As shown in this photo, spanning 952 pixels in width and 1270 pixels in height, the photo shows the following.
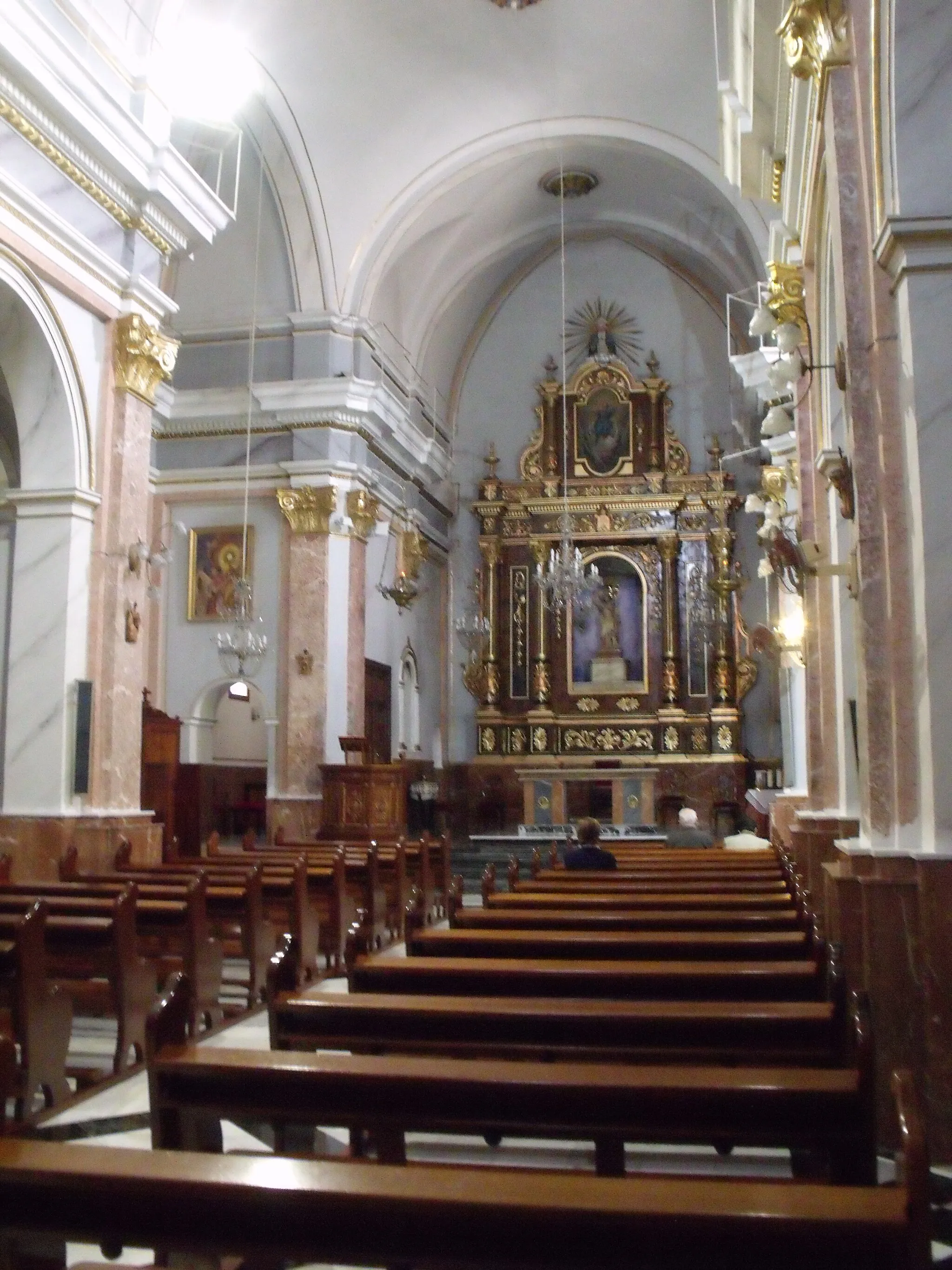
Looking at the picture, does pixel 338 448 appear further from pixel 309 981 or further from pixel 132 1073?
pixel 132 1073

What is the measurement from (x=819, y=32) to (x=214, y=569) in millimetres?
10220

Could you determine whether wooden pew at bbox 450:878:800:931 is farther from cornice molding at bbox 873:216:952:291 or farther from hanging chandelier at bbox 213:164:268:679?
hanging chandelier at bbox 213:164:268:679

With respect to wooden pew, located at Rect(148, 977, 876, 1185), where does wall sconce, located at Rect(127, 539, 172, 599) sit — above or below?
above

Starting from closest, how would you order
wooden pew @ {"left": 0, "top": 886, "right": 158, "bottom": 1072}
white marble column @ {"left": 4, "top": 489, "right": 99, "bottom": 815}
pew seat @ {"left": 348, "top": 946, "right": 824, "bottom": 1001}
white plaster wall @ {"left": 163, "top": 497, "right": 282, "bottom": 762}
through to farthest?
pew seat @ {"left": 348, "top": 946, "right": 824, "bottom": 1001} → wooden pew @ {"left": 0, "top": 886, "right": 158, "bottom": 1072} → white marble column @ {"left": 4, "top": 489, "right": 99, "bottom": 815} → white plaster wall @ {"left": 163, "top": 497, "right": 282, "bottom": 762}

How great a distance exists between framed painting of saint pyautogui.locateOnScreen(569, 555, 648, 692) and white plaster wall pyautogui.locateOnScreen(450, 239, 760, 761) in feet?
5.52

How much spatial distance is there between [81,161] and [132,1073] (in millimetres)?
6222

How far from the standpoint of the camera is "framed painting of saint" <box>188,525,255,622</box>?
540 inches

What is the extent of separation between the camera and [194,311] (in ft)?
46.1

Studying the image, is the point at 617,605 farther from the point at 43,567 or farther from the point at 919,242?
the point at 919,242

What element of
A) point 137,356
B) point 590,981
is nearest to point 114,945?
point 590,981

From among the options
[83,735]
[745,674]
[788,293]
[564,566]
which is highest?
[788,293]

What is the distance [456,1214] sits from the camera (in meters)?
1.62

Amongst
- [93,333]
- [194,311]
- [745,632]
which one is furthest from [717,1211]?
[745,632]

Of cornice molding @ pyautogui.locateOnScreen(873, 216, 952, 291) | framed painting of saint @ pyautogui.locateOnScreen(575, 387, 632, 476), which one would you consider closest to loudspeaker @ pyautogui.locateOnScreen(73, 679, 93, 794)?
cornice molding @ pyautogui.locateOnScreen(873, 216, 952, 291)
